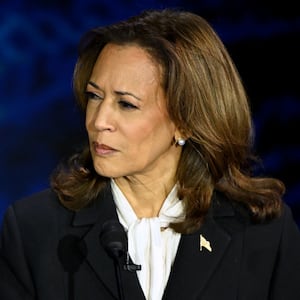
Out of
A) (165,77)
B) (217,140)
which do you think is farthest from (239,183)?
(165,77)

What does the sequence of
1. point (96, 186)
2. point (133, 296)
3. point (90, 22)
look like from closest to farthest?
1. point (133, 296)
2. point (96, 186)
3. point (90, 22)

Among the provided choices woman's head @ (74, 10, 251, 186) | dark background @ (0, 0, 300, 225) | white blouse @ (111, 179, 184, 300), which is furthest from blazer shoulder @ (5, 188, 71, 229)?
dark background @ (0, 0, 300, 225)

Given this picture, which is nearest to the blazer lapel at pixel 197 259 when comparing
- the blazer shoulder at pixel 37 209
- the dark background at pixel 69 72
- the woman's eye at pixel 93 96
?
the blazer shoulder at pixel 37 209

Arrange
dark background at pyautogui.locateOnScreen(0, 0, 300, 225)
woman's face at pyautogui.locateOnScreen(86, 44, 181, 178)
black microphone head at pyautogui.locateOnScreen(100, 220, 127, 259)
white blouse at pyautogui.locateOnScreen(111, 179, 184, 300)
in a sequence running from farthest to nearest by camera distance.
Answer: dark background at pyautogui.locateOnScreen(0, 0, 300, 225) < white blouse at pyautogui.locateOnScreen(111, 179, 184, 300) < woman's face at pyautogui.locateOnScreen(86, 44, 181, 178) < black microphone head at pyautogui.locateOnScreen(100, 220, 127, 259)

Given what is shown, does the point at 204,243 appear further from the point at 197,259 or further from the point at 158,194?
the point at 158,194

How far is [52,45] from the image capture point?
3275mm

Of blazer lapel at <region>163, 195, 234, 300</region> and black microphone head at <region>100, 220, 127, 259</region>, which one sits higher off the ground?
black microphone head at <region>100, 220, 127, 259</region>

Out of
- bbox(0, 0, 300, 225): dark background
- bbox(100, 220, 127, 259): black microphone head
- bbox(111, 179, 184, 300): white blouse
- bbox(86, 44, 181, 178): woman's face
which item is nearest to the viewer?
bbox(100, 220, 127, 259): black microphone head

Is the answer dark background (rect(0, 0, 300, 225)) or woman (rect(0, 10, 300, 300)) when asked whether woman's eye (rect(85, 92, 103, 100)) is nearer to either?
woman (rect(0, 10, 300, 300))

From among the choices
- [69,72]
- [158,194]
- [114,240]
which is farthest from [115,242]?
[69,72]

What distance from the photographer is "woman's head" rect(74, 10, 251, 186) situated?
2.25 m

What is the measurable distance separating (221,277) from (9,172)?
1272 millimetres

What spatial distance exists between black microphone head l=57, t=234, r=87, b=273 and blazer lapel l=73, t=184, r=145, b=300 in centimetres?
1

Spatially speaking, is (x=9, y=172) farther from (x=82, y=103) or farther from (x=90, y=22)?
(x=82, y=103)
